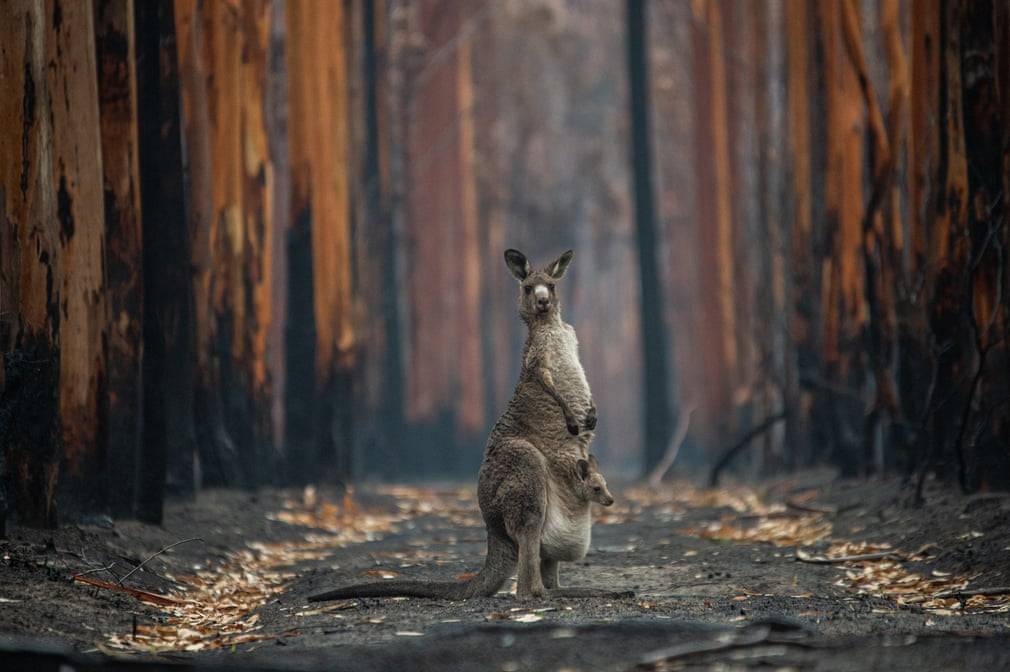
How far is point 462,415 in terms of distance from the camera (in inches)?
1314

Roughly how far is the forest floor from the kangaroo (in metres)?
0.15

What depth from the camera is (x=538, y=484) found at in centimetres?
832

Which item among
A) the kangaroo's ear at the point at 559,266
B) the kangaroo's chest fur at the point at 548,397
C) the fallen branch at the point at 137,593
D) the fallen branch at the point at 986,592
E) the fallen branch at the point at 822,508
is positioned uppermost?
the kangaroo's ear at the point at 559,266

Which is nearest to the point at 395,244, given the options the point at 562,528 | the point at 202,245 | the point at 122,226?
the point at 202,245

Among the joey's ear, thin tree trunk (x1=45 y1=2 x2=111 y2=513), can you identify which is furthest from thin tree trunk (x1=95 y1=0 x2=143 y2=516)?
the joey's ear

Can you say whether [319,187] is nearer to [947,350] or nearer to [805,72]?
[805,72]

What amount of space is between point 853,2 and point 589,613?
29.5 feet

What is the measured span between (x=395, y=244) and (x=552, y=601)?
2010 cm

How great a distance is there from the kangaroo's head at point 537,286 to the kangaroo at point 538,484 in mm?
12

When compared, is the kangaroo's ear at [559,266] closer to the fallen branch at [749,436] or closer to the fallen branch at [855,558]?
the fallen branch at [855,558]

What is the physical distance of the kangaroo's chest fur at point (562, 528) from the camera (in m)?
8.41

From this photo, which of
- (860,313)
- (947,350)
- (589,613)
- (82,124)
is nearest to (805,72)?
(860,313)

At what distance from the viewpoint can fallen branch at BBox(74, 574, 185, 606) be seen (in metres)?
8.91

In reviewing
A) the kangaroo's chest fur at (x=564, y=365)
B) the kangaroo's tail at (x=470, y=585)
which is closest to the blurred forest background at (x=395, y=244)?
the kangaroo's tail at (x=470, y=585)
